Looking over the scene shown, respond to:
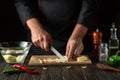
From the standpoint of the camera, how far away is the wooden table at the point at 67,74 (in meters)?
1.43

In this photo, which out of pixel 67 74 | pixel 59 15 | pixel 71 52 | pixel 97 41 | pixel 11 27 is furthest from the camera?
pixel 11 27

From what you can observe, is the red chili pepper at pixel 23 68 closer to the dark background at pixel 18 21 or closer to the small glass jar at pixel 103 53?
the small glass jar at pixel 103 53

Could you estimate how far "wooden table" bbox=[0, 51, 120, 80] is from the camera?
1.43 m

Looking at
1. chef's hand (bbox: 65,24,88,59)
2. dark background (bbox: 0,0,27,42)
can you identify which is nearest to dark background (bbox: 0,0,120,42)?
dark background (bbox: 0,0,27,42)

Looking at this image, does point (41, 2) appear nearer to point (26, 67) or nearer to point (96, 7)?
point (96, 7)

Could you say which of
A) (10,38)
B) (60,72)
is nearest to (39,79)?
(60,72)

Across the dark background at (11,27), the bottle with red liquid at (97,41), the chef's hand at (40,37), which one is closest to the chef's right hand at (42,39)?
the chef's hand at (40,37)

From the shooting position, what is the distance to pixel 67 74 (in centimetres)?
148

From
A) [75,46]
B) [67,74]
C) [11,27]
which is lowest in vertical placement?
[67,74]

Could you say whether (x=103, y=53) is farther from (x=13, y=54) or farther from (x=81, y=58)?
(x=13, y=54)

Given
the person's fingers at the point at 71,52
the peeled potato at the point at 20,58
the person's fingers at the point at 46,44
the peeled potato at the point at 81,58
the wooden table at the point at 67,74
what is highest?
the person's fingers at the point at 46,44

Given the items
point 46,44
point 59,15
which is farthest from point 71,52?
point 59,15

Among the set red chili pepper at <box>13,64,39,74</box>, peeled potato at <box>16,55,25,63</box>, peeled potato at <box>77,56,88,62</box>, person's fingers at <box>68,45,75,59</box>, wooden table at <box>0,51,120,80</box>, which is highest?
person's fingers at <box>68,45,75,59</box>

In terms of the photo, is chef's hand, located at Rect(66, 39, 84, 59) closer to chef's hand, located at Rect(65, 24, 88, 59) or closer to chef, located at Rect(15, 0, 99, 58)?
chef's hand, located at Rect(65, 24, 88, 59)
